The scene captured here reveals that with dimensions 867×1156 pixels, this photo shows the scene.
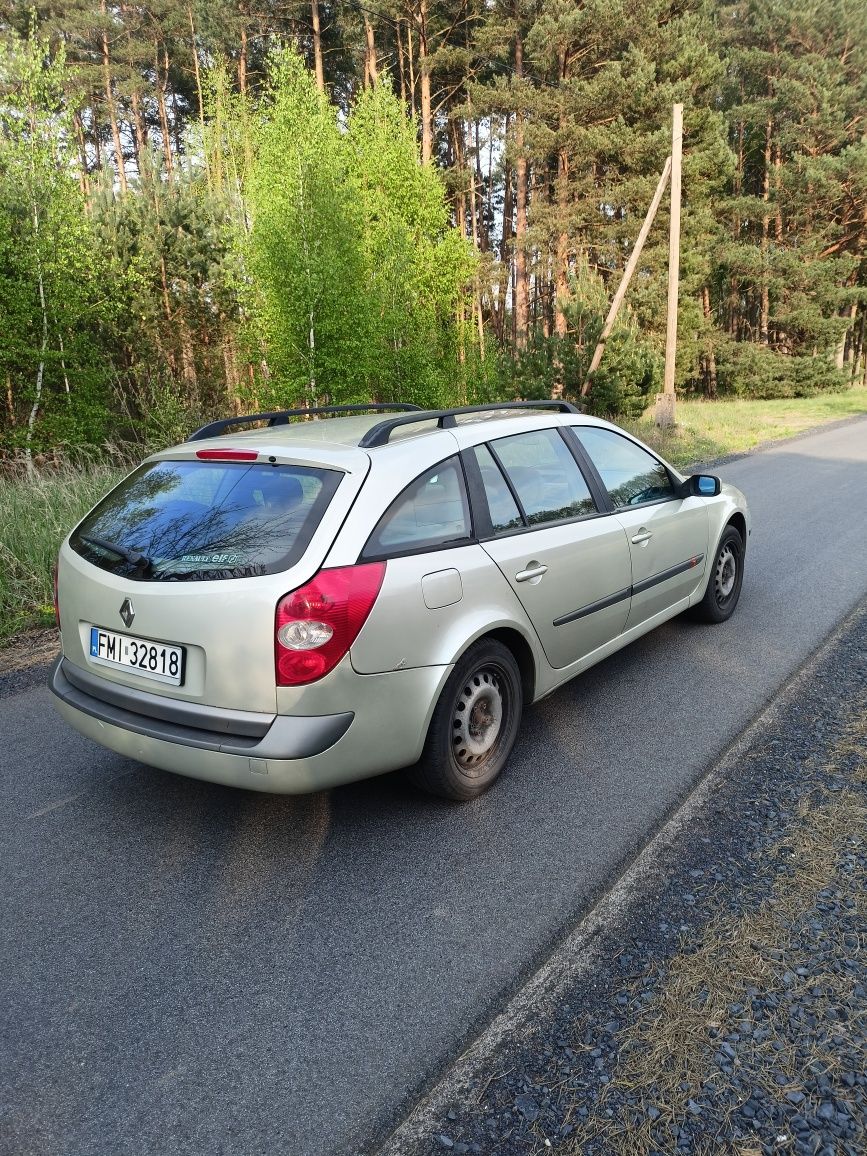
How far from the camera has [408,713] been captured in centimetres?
296

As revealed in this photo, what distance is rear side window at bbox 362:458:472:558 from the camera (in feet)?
9.75

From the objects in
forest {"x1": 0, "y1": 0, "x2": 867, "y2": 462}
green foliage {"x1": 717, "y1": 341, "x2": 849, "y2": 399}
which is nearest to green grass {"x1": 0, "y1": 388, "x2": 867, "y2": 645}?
forest {"x1": 0, "y1": 0, "x2": 867, "y2": 462}

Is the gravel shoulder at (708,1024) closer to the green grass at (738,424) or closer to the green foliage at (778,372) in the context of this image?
the green grass at (738,424)

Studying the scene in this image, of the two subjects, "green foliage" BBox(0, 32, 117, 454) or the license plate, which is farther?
"green foliage" BBox(0, 32, 117, 454)

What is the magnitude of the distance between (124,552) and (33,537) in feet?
14.5

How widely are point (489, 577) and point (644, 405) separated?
51.5 feet

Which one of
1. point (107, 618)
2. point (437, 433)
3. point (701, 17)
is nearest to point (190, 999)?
point (107, 618)

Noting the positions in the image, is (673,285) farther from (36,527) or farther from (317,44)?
(317,44)

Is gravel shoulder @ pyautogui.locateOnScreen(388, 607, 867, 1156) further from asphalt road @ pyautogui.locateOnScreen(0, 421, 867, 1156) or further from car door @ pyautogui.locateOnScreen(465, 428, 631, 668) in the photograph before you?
car door @ pyautogui.locateOnScreen(465, 428, 631, 668)

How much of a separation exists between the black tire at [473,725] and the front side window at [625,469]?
136cm

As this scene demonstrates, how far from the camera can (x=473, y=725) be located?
3.40m

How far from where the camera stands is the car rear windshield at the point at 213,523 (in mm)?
2844

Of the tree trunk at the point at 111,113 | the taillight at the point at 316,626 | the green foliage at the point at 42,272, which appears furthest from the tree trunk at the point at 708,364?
the taillight at the point at 316,626

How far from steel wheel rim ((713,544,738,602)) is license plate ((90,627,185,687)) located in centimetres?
379
